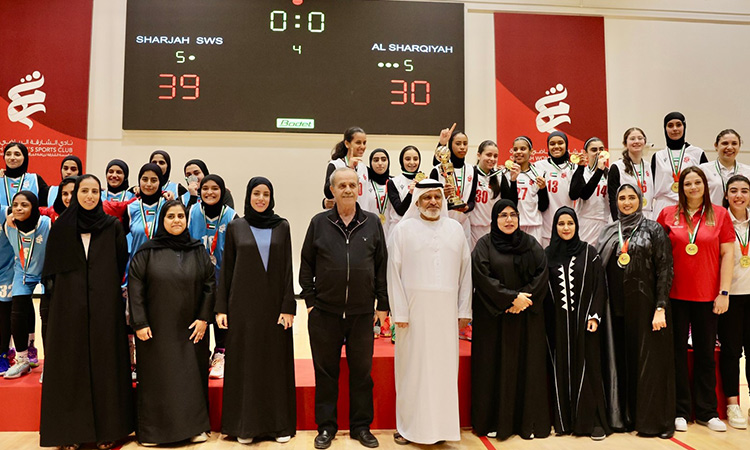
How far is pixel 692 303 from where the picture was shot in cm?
392

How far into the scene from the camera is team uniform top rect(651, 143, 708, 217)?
4.93 m

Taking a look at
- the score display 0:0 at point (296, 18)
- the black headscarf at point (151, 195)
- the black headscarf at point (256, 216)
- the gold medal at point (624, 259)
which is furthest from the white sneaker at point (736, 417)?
the score display 0:0 at point (296, 18)

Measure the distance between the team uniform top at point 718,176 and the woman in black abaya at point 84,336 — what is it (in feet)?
16.2

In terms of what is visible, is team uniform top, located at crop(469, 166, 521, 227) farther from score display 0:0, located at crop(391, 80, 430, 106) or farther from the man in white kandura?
score display 0:0, located at crop(391, 80, 430, 106)

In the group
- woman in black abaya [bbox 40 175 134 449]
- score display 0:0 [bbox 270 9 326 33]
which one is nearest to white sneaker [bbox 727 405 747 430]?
woman in black abaya [bbox 40 175 134 449]

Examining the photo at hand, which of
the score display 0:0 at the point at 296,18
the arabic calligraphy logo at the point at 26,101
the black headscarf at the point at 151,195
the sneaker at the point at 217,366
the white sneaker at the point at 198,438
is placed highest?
the score display 0:0 at the point at 296,18

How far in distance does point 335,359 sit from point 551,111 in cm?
597

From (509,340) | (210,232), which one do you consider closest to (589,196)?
(509,340)

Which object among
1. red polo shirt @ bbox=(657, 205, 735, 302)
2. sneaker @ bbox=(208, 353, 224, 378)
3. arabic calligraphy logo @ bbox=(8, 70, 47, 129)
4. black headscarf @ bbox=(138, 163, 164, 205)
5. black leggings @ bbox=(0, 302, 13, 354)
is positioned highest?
arabic calligraphy logo @ bbox=(8, 70, 47, 129)

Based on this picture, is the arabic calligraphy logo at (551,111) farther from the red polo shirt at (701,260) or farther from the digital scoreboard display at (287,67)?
the red polo shirt at (701,260)

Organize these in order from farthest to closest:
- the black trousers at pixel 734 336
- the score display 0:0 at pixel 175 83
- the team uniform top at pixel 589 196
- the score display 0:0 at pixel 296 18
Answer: the score display 0:0 at pixel 296 18 → the score display 0:0 at pixel 175 83 → the team uniform top at pixel 589 196 → the black trousers at pixel 734 336

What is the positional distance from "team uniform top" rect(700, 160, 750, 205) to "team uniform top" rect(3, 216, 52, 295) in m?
5.52

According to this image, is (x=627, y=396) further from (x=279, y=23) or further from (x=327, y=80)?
(x=279, y=23)

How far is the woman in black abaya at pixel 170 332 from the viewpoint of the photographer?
3.38 m
